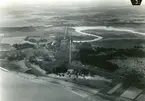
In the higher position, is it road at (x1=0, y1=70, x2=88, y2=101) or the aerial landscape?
the aerial landscape

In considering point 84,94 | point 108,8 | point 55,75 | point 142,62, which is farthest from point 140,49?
point 55,75

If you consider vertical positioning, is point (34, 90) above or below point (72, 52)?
below

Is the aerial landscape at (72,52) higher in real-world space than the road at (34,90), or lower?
higher

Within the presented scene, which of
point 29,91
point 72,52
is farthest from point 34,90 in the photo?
point 72,52

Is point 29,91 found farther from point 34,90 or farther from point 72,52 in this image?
point 72,52

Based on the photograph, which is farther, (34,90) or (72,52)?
(72,52)

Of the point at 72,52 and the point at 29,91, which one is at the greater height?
the point at 72,52

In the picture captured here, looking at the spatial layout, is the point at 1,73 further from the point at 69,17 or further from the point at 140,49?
the point at 140,49

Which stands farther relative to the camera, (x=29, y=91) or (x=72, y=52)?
(x=72, y=52)
